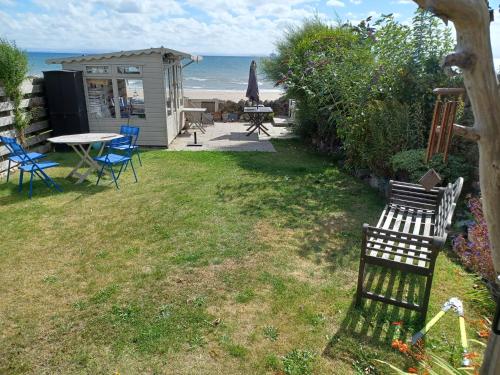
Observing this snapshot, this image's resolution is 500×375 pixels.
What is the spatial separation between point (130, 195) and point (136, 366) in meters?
4.47

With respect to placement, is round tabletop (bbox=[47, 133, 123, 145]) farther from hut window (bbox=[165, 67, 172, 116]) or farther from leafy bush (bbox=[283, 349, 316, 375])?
leafy bush (bbox=[283, 349, 316, 375])

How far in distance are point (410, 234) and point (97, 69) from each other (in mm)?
10038

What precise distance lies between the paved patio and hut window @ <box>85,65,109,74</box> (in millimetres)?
2850

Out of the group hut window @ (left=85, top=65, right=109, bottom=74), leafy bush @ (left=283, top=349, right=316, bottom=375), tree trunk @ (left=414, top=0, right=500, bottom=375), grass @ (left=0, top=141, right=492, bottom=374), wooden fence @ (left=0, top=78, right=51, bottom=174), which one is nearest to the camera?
tree trunk @ (left=414, top=0, right=500, bottom=375)

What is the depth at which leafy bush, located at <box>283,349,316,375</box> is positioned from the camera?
9.50ft

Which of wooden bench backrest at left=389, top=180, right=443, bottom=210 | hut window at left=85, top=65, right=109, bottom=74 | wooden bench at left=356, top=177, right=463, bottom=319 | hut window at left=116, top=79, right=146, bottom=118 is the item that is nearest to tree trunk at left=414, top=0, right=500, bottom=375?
wooden bench at left=356, top=177, right=463, bottom=319

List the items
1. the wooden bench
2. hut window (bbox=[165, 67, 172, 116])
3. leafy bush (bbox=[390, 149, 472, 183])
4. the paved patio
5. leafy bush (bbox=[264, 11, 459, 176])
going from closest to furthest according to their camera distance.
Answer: the wooden bench, leafy bush (bbox=[390, 149, 472, 183]), leafy bush (bbox=[264, 11, 459, 176]), hut window (bbox=[165, 67, 172, 116]), the paved patio

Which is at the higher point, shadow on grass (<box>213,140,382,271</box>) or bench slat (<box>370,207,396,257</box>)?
bench slat (<box>370,207,396,257</box>)

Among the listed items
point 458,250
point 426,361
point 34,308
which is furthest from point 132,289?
point 458,250

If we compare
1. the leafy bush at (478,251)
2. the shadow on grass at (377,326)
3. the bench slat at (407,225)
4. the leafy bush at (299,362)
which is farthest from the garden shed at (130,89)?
the leafy bush at (299,362)

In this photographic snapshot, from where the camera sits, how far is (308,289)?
3.97 meters

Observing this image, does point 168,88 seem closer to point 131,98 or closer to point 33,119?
point 131,98

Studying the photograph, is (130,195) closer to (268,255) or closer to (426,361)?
(268,255)

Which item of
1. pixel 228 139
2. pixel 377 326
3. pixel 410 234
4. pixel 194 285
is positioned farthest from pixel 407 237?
pixel 228 139
